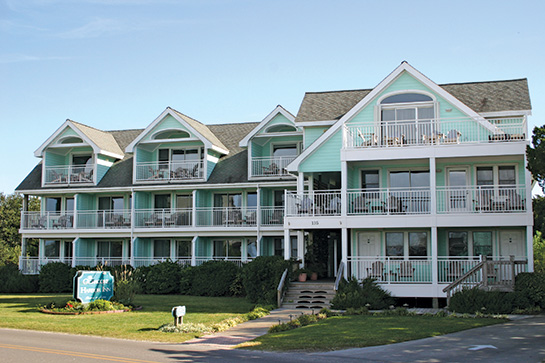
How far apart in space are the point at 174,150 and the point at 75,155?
269 inches

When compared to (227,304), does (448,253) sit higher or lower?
higher

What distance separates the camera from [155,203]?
3584 cm

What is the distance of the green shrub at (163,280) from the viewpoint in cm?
3053

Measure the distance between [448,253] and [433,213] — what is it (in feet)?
9.53

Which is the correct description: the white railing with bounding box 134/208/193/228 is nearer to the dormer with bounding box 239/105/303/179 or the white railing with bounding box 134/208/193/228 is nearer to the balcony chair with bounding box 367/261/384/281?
the dormer with bounding box 239/105/303/179

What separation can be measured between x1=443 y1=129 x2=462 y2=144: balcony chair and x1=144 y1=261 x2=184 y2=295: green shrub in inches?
573

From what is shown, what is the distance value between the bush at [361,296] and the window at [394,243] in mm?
3116

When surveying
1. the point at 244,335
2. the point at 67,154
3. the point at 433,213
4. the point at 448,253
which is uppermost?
the point at 67,154

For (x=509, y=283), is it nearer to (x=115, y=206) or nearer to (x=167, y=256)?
(x=167, y=256)

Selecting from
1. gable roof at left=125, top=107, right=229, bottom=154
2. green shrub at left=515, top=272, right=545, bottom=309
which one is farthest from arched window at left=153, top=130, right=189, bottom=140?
green shrub at left=515, top=272, right=545, bottom=309

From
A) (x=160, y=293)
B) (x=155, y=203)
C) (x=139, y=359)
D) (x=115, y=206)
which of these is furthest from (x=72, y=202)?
(x=139, y=359)

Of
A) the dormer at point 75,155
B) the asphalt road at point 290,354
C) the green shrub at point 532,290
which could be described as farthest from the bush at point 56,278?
the green shrub at point 532,290

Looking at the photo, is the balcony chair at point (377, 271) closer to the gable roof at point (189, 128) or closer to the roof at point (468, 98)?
the roof at point (468, 98)

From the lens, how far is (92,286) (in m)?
23.1
